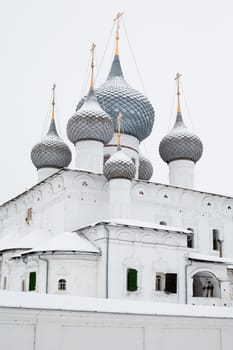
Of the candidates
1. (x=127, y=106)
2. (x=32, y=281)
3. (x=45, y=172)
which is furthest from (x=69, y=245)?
(x=127, y=106)

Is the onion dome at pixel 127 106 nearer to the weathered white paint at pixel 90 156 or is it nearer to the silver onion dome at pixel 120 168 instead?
the weathered white paint at pixel 90 156

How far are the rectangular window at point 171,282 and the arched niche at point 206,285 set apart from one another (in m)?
1.54

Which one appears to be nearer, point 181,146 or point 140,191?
point 140,191

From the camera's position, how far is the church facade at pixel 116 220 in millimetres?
14898

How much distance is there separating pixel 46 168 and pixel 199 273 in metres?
7.50

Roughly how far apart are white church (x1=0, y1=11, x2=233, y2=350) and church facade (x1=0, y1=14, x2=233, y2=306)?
0.03 meters

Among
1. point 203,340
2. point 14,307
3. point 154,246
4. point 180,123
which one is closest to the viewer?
point 14,307

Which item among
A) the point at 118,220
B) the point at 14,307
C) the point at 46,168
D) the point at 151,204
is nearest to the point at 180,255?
the point at 118,220

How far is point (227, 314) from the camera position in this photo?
8.28 metres

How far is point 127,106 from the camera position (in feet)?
71.4

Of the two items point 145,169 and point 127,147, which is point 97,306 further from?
point 145,169

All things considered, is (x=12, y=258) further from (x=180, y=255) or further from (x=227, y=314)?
(x=227, y=314)

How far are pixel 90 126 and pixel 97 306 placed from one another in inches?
483

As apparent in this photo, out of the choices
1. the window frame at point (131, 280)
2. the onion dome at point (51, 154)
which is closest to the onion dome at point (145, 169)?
the onion dome at point (51, 154)
